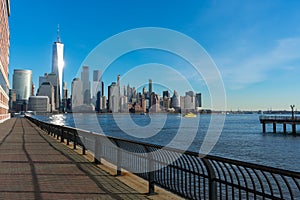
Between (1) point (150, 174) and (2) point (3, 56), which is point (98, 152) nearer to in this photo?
(1) point (150, 174)

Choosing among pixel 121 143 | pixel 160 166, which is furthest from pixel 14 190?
pixel 160 166

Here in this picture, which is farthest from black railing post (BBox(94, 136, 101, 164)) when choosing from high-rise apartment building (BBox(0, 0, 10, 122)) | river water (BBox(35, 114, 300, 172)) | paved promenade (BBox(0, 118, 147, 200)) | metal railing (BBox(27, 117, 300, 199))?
high-rise apartment building (BBox(0, 0, 10, 122))

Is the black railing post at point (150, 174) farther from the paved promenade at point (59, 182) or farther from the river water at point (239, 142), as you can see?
the river water at point (239, 142)

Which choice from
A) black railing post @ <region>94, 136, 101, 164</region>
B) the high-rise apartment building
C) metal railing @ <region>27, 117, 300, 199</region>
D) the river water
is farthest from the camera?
the high-rise apartment building

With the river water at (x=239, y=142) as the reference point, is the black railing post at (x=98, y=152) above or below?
above

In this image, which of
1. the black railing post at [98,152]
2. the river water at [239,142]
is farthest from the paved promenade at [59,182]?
Answer: the river water at [239,142]

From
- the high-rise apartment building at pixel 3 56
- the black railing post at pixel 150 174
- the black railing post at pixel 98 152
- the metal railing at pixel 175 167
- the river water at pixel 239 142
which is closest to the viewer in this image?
the metal railing at pixel 175 167

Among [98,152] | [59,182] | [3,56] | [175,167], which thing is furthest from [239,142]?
[3,56]

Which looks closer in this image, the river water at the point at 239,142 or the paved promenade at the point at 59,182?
the paved promenade at the point at 59,182

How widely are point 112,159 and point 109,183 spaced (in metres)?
2.63

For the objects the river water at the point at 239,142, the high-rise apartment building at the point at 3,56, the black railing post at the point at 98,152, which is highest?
the high-rise apartment building at the point at 3,56

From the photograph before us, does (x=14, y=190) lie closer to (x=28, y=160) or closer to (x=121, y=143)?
(x=121, y=143)

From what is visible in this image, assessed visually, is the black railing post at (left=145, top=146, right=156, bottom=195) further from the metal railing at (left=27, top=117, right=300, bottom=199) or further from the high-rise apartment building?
the high-rise apartment building

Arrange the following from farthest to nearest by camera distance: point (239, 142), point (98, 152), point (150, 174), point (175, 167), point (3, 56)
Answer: point (3, 56)
point (239, 142)
point (98, 152)
point (150, 174)
point (175, 167)
